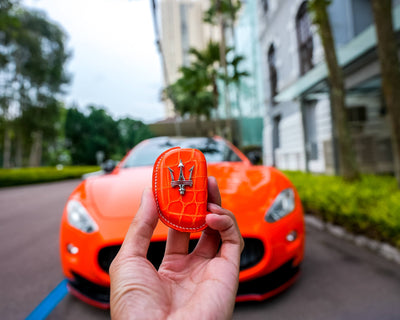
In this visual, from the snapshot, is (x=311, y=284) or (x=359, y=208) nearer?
(x=311, y=284)

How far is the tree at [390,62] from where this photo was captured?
422 cm

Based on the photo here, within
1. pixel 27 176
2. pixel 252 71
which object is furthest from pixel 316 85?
pixel 27 176

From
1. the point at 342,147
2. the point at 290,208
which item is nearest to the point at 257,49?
the point at 342,147

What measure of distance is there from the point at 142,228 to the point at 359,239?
12.2ft

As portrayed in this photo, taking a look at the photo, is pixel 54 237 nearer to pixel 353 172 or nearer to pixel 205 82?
pixel 353 172

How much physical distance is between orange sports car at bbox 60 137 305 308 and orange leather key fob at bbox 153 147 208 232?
0.83 feet

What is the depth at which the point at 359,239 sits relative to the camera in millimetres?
3578

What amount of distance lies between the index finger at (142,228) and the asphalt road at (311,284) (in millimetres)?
654

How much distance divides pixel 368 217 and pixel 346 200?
0.46 metres

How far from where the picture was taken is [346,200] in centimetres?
390

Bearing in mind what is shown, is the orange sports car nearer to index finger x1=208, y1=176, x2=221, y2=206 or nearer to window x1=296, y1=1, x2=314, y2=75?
index finger x1=208, y1=176, x2=221, y2=206

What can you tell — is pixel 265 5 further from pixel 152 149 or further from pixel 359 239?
pixel 152 149

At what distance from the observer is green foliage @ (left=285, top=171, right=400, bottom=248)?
315 centimetres

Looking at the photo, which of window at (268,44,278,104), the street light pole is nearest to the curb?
the street light pole
